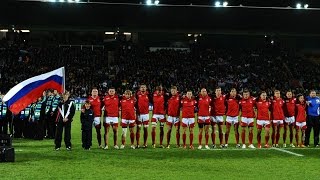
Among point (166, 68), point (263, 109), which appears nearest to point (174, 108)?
point (263, 109)

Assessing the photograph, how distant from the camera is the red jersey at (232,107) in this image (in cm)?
1644

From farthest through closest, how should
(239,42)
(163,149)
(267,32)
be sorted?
(239,42) → (267,32) → (163,149)

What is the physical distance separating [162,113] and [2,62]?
2964 cm

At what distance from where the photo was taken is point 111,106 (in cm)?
1596

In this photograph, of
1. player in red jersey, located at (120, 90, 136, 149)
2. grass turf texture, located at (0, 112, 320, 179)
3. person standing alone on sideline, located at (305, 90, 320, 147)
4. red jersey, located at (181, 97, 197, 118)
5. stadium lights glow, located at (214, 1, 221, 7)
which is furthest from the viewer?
stadium lights glow, located at (214, 1, 221, 7)

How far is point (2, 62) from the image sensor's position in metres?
42.8

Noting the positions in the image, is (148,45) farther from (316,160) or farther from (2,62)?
(316,160)

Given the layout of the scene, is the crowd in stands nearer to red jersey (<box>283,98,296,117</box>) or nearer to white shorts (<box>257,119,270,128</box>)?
red jersey (<box>283,98,296,117</box>)

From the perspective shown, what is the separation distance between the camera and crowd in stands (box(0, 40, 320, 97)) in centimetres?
4178

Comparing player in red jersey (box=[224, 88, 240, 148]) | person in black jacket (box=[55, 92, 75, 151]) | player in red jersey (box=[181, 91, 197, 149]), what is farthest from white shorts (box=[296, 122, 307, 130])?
person in black jacket (box=[55, 92, 75, 151])

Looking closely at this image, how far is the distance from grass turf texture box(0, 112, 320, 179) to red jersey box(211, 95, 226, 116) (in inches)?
45.7

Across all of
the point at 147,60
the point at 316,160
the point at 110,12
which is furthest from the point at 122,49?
the point at 316,160

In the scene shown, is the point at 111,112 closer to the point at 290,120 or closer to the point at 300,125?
the point at 290,120

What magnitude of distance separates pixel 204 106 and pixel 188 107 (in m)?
0.50
